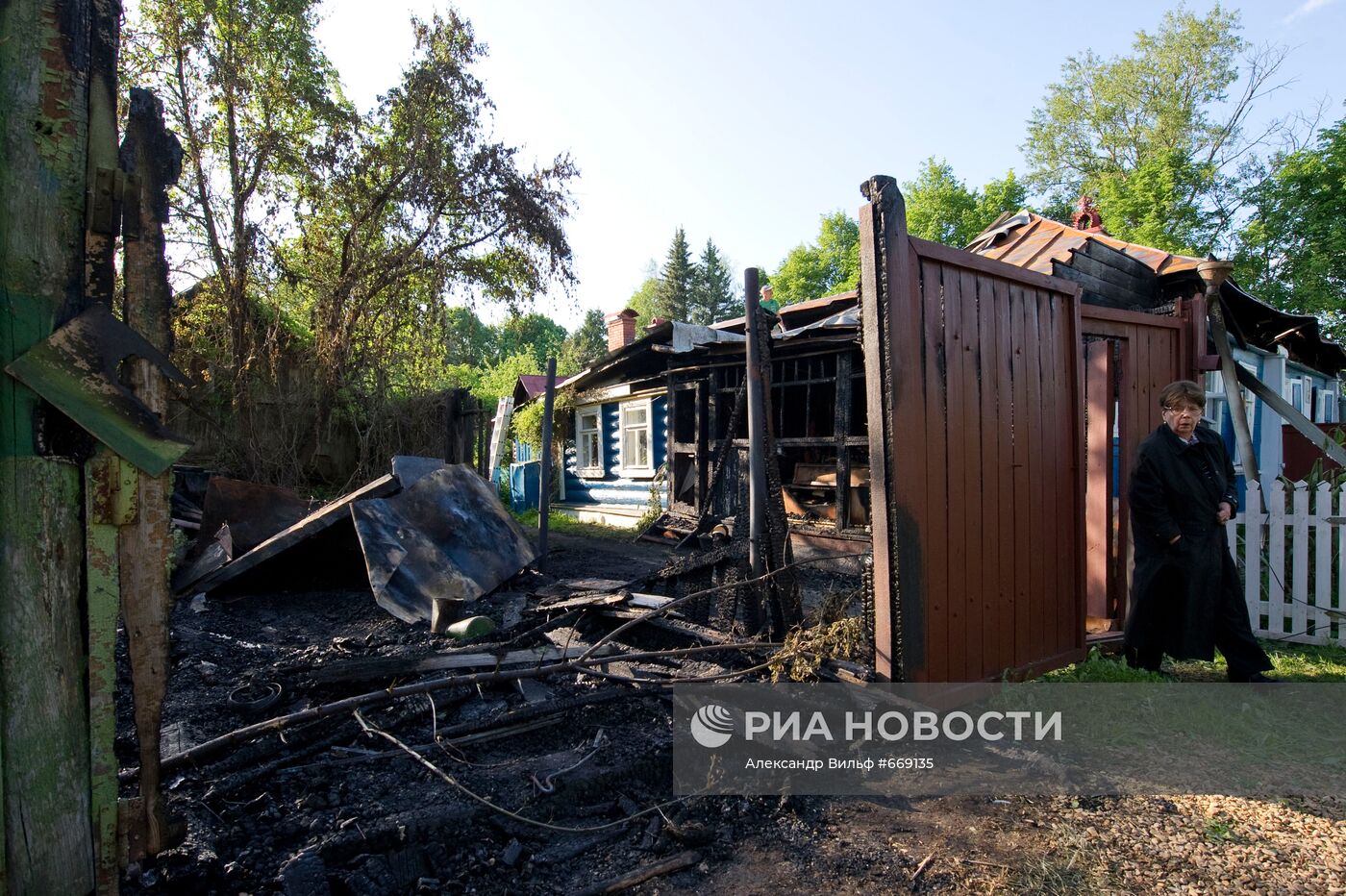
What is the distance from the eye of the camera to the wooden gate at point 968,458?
3316 mm

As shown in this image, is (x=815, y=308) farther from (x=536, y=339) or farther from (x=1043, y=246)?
(x=536, y=339)

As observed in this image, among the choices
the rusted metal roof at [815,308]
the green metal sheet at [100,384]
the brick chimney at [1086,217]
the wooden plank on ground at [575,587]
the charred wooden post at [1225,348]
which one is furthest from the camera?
the brick chimney at [1086,217]

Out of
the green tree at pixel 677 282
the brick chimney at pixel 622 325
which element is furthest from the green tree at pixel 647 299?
the brick chimney at pixel 622 325

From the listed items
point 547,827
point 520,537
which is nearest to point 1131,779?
point 547,827

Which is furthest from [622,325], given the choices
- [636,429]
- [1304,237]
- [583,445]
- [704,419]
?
[1304,237]

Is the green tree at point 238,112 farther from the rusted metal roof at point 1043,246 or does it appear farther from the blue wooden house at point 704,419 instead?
the rusted metal roof at point 1043,246

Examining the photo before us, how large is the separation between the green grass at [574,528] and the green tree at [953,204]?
25523 mm

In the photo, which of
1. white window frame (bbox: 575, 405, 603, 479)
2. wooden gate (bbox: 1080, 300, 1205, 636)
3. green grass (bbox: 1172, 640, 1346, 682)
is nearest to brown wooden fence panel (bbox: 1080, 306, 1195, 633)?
wooden gate (bbox: 1080, 300, 1205, 636)

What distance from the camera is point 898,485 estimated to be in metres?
3.29

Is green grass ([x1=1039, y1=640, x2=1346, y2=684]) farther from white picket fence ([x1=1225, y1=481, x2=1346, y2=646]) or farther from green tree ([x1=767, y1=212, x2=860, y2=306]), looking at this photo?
green tree ([x1=767, y1=212, x2=860, y2=306])

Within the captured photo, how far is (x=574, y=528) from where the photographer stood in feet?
46.0

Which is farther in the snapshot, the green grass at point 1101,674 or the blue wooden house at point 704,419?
the blue wooden house at point 704,419

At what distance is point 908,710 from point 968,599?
0.66 metres

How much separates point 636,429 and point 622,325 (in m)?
5.53
